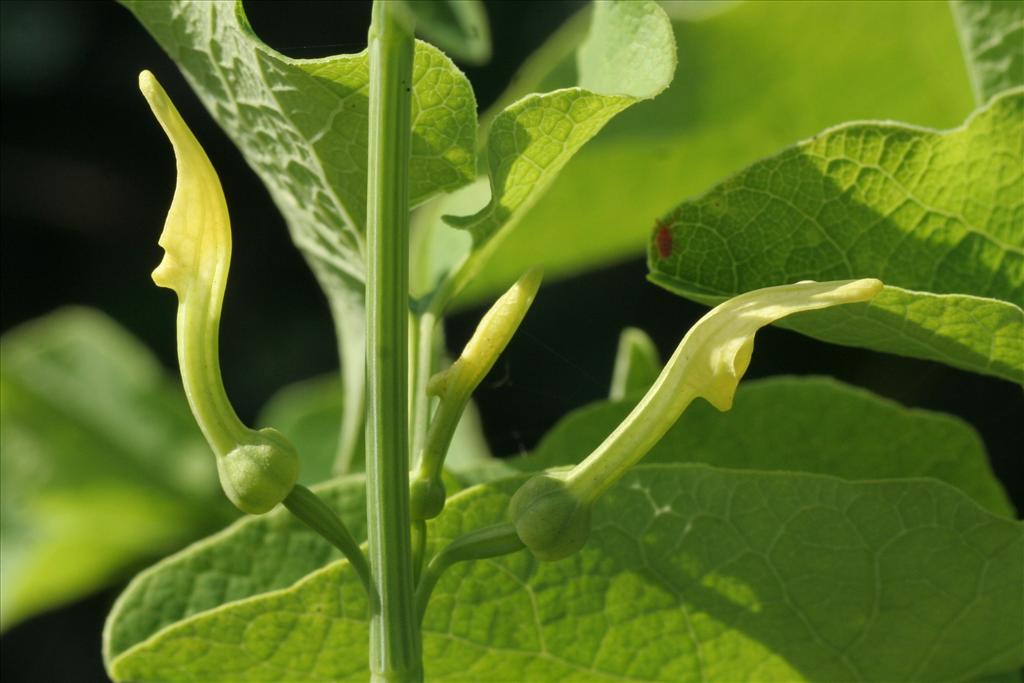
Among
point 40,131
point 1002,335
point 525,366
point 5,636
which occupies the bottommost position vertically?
point 5,636

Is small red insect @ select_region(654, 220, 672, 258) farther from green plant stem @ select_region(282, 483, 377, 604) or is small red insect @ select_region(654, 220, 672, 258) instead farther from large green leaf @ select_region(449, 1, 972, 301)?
large green leaf @ select_region(449, 1, 972, 301)

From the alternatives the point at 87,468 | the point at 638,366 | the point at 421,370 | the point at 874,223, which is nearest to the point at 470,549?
the point at 421,370

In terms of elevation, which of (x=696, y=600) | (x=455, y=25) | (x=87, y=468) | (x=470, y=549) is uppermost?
Answer: (x=455, y=25)

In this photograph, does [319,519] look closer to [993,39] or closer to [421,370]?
[421,370]

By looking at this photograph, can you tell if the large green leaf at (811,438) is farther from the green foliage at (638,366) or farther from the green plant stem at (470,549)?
the green plant stem at (470,549)

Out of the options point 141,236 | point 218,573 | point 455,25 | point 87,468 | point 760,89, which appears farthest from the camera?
point 141,236

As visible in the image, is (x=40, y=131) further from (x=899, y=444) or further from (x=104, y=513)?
(x=899, y=444)

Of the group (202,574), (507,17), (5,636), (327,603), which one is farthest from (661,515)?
(5,636)
